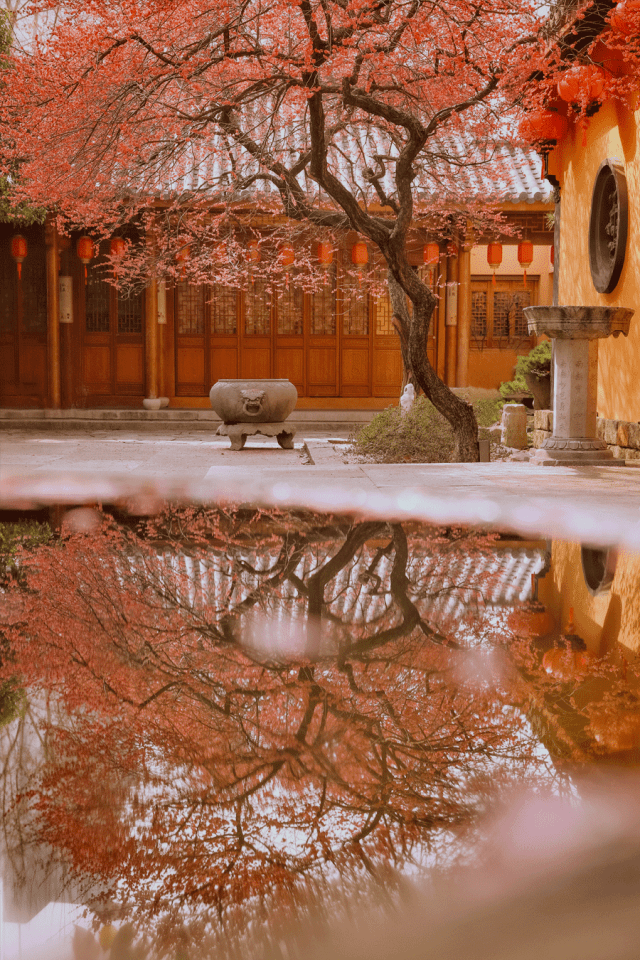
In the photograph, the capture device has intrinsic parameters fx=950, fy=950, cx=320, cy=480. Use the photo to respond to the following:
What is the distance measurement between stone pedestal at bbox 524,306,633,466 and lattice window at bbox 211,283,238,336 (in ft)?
25.1

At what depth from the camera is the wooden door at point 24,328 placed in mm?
13758

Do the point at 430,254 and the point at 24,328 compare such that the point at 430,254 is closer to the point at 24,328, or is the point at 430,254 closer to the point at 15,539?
the point at 24,328

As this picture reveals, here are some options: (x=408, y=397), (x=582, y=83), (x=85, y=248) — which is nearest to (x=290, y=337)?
(x=85, y=248)

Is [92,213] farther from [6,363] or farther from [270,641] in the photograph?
[270,641]

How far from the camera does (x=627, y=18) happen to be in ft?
19.6

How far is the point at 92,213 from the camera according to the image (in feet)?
30.6

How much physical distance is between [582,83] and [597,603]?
5.22 metres

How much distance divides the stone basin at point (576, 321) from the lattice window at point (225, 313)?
763cm

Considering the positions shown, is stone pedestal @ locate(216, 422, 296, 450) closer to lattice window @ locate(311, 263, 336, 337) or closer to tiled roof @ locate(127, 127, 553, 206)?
tiled roof @ locate(127, 127, 553, 206)

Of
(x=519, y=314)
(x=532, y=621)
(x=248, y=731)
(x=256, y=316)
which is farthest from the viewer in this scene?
(x=519, y=314)

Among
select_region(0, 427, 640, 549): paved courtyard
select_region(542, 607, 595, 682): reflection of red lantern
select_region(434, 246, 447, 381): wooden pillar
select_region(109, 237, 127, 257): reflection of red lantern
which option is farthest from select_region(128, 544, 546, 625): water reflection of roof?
select_region(434, 246, 447, 381): wooden pillar

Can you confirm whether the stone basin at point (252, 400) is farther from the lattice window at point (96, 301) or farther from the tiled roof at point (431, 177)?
the lattice window at point (96, 301)

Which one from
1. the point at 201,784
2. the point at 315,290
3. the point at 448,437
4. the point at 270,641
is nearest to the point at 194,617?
the point at 270,641

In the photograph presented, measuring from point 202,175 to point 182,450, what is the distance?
16.0ft
